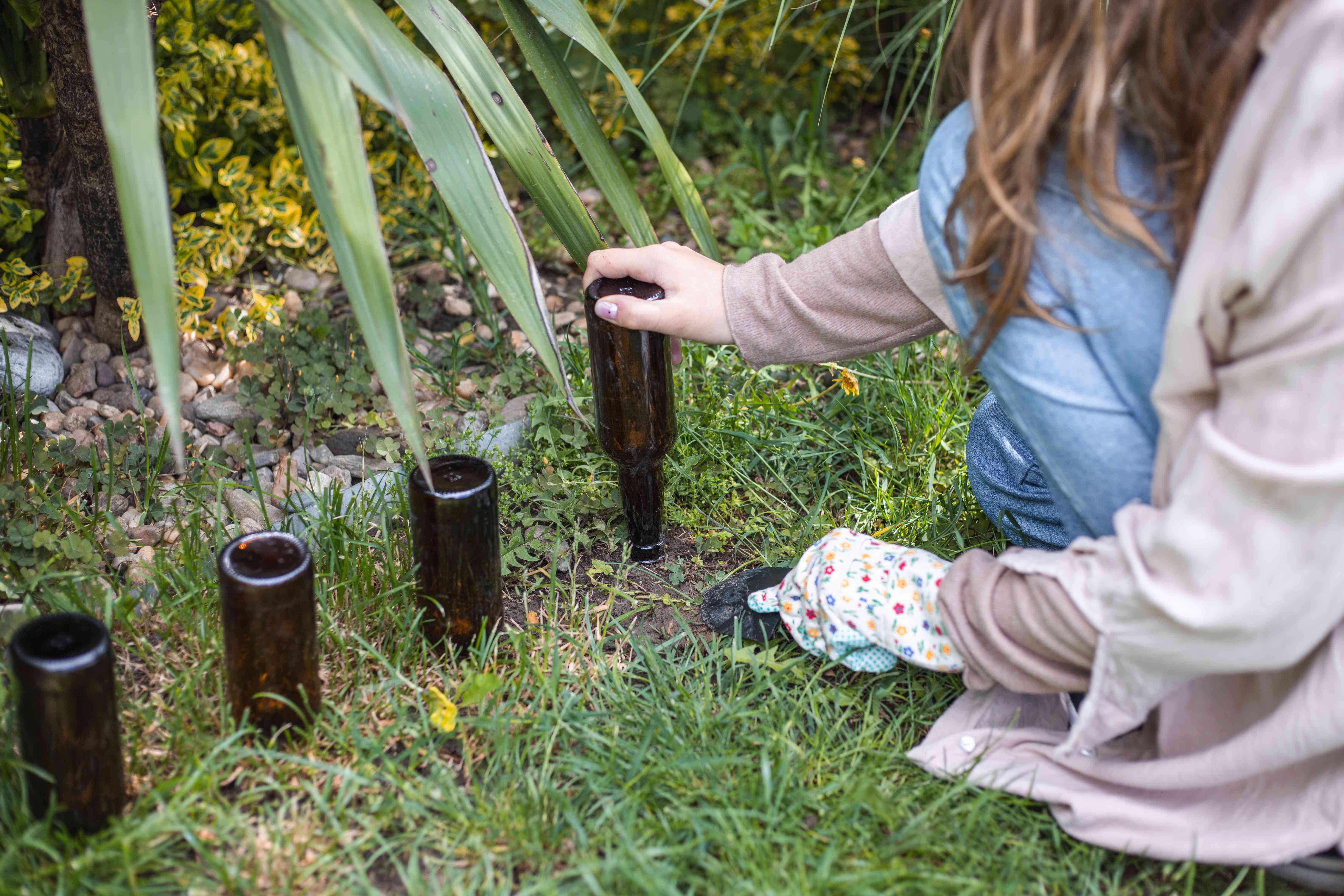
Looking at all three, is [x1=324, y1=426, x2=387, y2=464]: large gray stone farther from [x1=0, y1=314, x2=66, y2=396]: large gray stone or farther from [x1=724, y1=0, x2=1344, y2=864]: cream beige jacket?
[x1=724, y1=0, x2=1344, y2=864]: cream beige jacket

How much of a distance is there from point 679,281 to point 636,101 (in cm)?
26

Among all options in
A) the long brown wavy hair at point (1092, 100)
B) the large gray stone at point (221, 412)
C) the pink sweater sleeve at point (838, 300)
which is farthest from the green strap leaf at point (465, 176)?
the large gray stone at point (221, 412)

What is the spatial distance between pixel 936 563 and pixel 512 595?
0.60 meters

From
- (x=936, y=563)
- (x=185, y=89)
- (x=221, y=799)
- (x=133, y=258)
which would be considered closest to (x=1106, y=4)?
(x=936, y=563)

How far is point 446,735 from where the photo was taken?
1318 millimetres

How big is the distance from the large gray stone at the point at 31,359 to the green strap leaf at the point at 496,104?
843mm

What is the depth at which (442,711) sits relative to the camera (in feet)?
4.29

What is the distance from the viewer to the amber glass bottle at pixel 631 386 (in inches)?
55.1

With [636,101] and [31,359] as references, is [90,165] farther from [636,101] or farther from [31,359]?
[636,101]

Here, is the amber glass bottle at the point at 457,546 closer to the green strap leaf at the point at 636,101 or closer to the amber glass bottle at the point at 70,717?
the amber glass bottle at the point at 70,717

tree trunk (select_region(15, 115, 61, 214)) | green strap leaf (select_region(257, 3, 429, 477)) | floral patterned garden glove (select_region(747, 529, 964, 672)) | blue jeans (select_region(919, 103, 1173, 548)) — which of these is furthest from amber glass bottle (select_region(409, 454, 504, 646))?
tree trunk (select_region(15, 115, 61, 214))

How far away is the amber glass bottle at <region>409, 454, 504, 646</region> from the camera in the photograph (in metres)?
1.32

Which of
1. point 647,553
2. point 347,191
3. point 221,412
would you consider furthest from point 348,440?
point 347,191

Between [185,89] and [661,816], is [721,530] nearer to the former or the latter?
[661,816]
